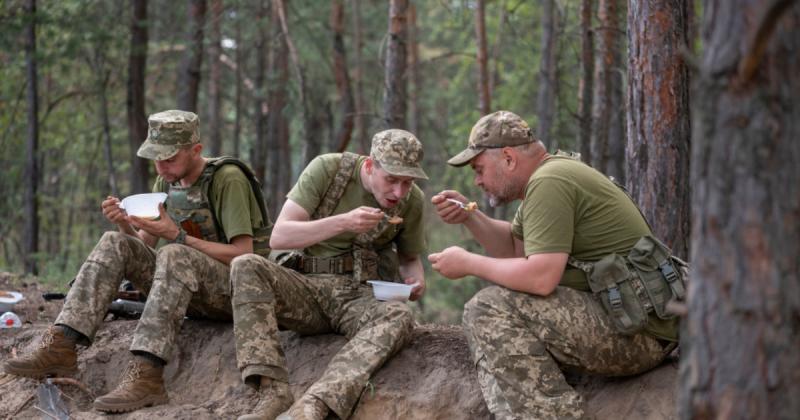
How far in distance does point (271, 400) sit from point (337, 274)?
110 cm

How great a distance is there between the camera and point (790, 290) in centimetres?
288

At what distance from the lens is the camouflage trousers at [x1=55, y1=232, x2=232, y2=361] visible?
5270 millimetres

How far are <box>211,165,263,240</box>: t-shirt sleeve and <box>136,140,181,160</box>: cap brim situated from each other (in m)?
0.33

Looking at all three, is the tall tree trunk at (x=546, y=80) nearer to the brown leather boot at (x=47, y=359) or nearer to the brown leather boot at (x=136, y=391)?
the brown leather boot at (x=136, y=391)

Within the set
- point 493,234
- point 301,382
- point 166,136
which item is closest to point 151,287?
point 166,136

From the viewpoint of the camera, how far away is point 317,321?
19.0 feet

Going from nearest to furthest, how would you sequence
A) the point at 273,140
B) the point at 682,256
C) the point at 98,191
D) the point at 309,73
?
the point at 682,256
the point at 273,140
the point at 98,191
the point at 309,73

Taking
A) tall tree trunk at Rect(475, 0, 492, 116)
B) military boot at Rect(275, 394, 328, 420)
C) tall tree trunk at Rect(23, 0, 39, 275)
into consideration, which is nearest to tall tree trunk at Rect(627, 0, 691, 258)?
military boot at Rect(275, 394, 328, 420)

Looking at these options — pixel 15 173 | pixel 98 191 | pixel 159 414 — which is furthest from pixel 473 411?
pixel 98 191

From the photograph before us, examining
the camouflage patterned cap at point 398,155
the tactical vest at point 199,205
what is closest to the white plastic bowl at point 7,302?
the tactical vest at point 199,205

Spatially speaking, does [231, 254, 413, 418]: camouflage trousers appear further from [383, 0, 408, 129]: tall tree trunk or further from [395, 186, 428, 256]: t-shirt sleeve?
[383, 0, 408, 129]: tall tree trunk

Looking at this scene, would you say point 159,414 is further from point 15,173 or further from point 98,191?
point 98,191

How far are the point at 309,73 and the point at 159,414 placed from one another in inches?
617

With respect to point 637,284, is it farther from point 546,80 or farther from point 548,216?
point 546,80
